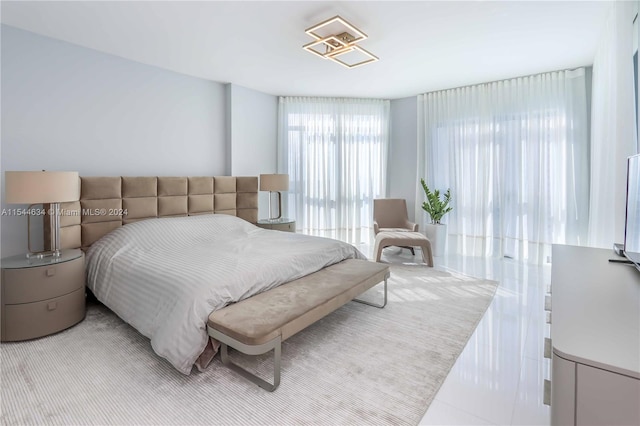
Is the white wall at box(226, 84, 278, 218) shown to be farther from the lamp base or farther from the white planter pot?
the white planter pot

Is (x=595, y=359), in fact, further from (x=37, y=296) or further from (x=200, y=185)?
(x=200, y=185)

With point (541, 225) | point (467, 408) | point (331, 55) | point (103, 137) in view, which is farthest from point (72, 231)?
point (541, 225)

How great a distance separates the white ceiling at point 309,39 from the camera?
2.55m

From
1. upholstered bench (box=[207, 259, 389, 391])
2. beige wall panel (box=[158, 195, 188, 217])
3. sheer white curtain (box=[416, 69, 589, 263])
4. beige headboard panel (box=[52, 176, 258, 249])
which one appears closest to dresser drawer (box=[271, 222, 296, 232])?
beige headboard panel (box=[52, 176, 258, 249])

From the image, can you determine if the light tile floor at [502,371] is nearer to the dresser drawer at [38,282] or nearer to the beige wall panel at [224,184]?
the dresser drawer at [38,282]

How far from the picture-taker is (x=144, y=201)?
3500 mm

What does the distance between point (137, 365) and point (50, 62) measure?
3.01 meters

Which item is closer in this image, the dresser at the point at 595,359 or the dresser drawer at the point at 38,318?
the dresser at the point at 595,359

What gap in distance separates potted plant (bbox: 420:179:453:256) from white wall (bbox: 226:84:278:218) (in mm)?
2679

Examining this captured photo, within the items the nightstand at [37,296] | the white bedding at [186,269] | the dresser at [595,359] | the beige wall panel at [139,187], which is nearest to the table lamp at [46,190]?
the nightstand at [37,296]

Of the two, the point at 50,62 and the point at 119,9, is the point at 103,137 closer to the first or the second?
the point at 50,62

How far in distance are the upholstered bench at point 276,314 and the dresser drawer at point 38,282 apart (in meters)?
1.45

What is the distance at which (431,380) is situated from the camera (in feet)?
6.05

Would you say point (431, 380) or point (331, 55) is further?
point (331, 55)
